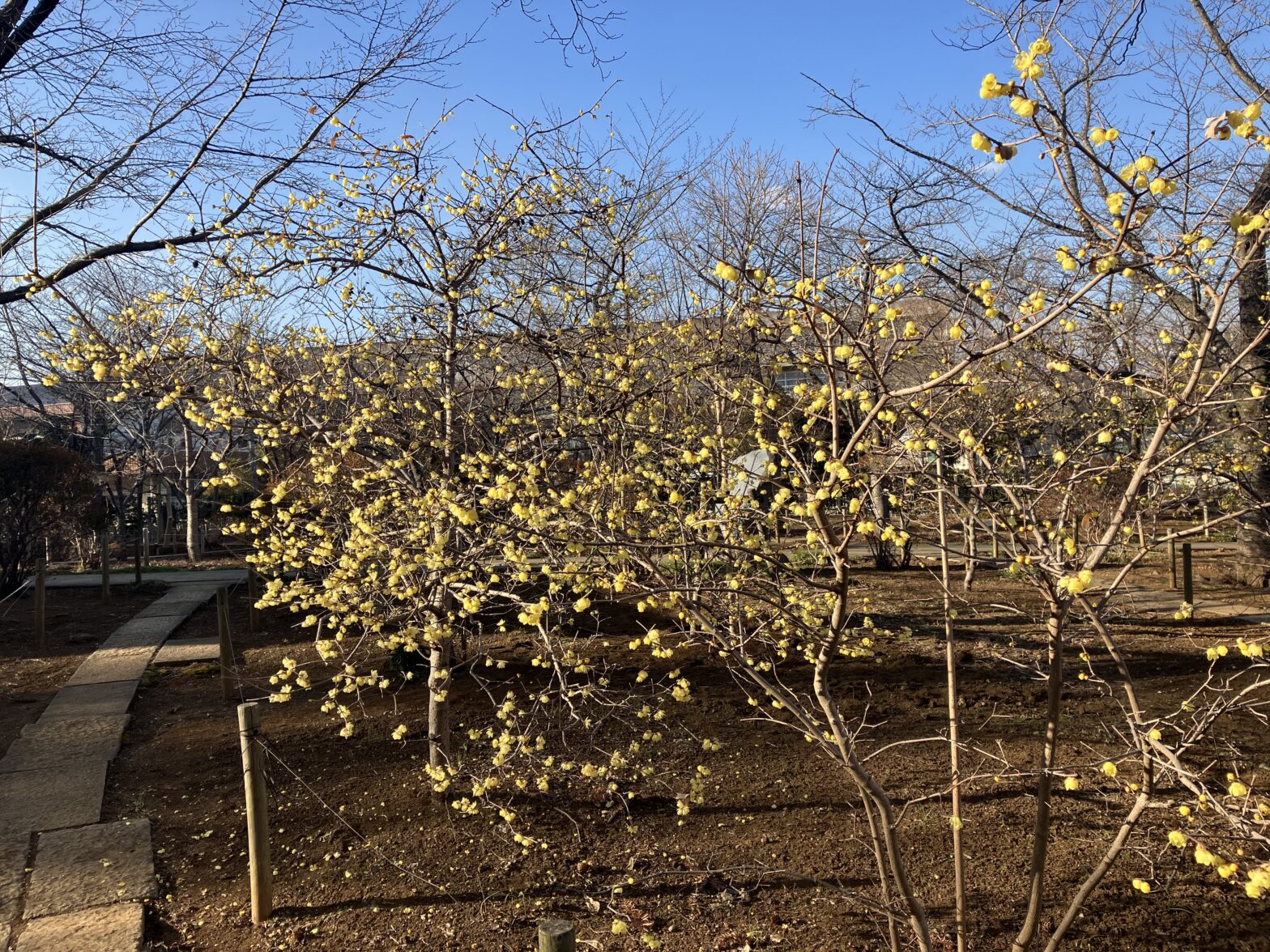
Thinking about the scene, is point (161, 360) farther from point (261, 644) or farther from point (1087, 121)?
point (1087, 121)

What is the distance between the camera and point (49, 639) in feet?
26.7

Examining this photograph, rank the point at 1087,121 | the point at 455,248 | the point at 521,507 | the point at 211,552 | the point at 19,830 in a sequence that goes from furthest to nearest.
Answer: the point at 211,552 < the point at 1087,121 < the point at 455,248 < the point at 19,830 < the point at 521,507

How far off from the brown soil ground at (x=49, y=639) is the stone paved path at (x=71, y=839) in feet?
0.64

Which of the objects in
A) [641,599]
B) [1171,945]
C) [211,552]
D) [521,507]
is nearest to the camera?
[521,507]

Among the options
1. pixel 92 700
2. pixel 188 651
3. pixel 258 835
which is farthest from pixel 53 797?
pixel 188 651

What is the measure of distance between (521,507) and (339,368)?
80.8 inches

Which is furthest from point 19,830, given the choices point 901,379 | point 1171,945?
point 901,379

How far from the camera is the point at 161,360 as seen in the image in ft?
13.4

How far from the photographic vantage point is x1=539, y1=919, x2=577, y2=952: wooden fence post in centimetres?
183

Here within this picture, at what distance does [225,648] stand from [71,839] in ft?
6.12

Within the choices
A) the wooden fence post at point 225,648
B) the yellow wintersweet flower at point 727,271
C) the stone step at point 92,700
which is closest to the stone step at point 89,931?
the wooden fence post at point 225,648

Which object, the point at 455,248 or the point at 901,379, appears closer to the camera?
the point at 455,248

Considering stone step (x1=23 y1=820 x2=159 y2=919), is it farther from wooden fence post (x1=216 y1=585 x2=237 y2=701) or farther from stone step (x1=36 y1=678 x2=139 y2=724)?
stone step (x1=36 y1=678 x2=139 y2=724)

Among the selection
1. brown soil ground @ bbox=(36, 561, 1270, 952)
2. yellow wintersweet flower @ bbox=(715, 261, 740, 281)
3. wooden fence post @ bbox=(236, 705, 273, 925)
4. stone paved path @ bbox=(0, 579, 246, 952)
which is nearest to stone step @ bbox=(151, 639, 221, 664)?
stone paved path @ bbox=(0, 579, 246, 952)
